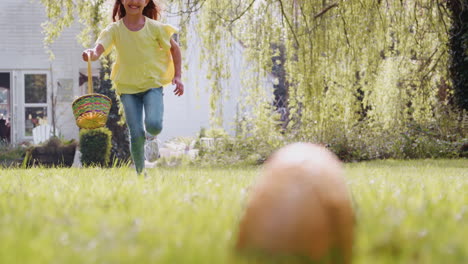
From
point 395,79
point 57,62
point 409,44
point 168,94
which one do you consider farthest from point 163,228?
point 168,94

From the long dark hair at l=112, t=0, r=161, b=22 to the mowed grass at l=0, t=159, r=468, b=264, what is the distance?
2.57 m

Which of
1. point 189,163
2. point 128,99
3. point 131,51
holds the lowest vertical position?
point 189,163

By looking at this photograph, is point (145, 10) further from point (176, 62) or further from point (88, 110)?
point (88, 110)

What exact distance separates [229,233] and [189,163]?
10.0m

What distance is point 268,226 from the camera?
1526 mm

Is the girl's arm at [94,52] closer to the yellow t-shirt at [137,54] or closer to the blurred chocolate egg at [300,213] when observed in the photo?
the yellow t-shirt at [137,54]

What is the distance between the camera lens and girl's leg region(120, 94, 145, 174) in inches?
198

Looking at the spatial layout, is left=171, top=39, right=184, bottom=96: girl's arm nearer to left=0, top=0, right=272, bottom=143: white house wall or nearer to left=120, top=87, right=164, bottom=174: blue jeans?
left=120, top=87, right=164, bottom=174: blue jeans

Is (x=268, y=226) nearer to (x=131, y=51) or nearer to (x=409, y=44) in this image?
(x=131, y=51)

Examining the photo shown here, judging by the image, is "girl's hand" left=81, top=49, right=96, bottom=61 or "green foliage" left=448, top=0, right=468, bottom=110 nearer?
"girl's hand" left=81, top=49, right=96, bottom=61

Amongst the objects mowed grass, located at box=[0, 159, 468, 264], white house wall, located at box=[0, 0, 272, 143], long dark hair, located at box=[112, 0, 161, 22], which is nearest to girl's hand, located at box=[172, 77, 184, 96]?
long dark hair, located at box=[112, 0, 161, 22]

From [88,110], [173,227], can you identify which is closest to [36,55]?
[88,110]

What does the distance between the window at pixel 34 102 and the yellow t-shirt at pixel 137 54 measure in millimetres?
11449

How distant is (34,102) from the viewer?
51.6 feet
